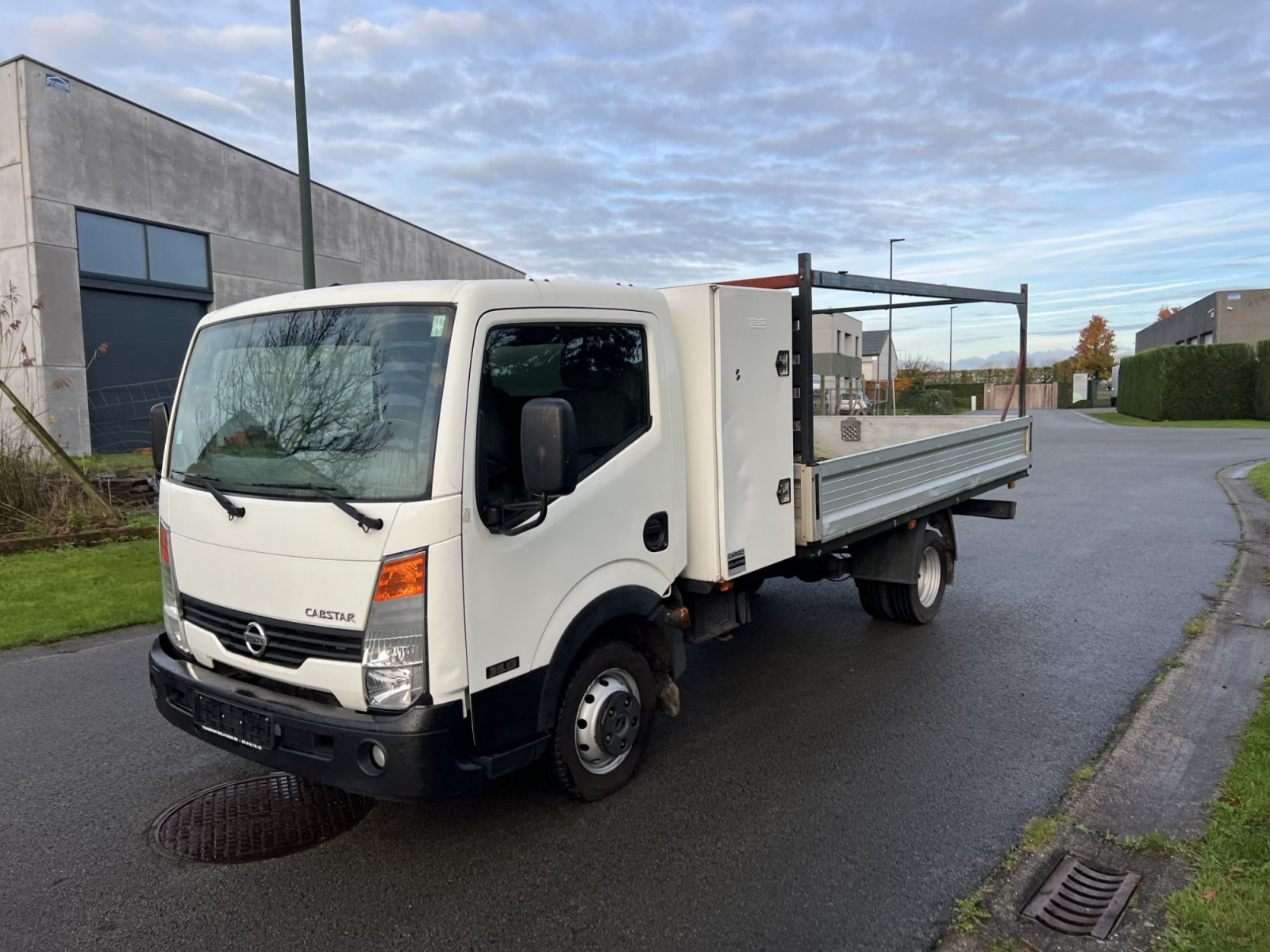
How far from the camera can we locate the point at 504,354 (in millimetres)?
3434

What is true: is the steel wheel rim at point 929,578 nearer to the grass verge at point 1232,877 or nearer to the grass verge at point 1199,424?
the grass verge at point 1232,877

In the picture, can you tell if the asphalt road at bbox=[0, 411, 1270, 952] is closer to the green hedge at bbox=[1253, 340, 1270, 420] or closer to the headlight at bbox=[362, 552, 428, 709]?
the headlight at bbox=[362, 552, 428, 709]

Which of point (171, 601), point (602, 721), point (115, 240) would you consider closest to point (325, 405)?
point (171, 601)

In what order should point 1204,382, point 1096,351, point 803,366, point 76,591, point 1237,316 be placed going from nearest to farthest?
point 803,366, point 76,591, point 1204,382, point 1237,316, point 1096,351

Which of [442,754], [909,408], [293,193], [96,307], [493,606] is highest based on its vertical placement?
[293,193]

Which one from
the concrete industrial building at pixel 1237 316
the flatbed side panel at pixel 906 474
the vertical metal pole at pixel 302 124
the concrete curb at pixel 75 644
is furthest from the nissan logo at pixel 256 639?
the concrete industrial building at pixel 1237 316

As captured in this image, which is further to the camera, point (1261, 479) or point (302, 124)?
point (1261, 479)

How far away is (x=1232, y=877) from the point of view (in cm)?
322

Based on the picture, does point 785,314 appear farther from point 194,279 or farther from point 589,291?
point 194,279

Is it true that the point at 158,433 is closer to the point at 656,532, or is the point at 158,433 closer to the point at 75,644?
the point at 656,532

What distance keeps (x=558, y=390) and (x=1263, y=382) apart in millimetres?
39037

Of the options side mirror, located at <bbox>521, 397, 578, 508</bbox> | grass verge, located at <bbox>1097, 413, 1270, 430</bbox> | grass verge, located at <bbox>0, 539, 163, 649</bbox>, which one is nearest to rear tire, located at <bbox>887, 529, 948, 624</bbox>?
side mirror, located at <bbox>521, 397, 578, 508</bbox>

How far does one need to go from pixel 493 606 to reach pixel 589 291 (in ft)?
4.80

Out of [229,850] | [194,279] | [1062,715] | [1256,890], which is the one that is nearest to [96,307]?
[194,279]
